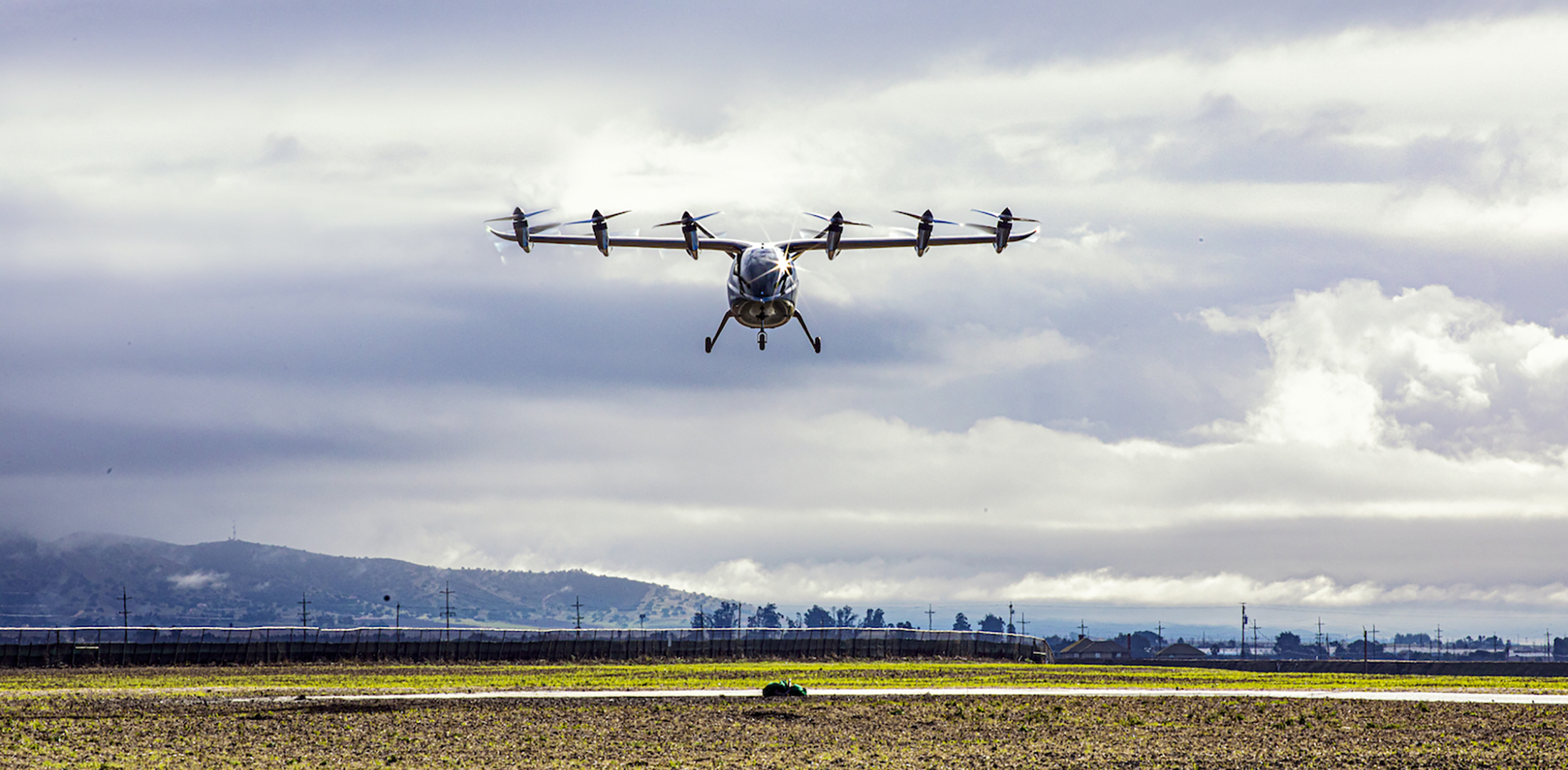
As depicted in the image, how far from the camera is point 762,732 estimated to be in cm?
4581

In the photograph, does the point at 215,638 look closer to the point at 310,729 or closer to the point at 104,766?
the point at 310,729

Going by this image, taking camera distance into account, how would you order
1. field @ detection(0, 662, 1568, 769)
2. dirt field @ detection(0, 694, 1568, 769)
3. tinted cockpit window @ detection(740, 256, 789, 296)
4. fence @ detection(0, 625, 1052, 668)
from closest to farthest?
dirt field @ detection(0, 694, 1568, 769)
field @ detection(0, 662, 1568, 769)
tinted cockpit window @ detection(740, 256, 789, 296)
fence @ detection(0, 625, 1052, 668)

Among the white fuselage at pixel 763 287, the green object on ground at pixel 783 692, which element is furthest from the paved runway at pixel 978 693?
the white fuselage at pixel 763 287

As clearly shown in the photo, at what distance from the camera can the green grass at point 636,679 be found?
220 feet

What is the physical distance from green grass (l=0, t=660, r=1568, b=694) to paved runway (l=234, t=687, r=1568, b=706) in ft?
9.69

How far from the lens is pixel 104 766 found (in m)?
38.5

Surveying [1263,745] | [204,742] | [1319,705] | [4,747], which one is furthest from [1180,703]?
[4,747]

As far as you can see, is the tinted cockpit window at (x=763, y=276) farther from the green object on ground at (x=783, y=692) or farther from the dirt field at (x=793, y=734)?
the green object on ground at (x=783, y=692)

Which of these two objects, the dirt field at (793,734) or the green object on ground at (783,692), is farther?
the green object on ground at (783,692)

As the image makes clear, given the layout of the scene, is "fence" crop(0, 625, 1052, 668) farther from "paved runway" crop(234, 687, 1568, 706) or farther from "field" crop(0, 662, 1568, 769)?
"paved runway" crop(234, 687, 1568, 706)

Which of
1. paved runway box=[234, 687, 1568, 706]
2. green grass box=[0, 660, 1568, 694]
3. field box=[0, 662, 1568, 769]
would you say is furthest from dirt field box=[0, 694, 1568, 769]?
green grass box=[0, 660, 1568, 694]

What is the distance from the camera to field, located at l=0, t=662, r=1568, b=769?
39.9 meters

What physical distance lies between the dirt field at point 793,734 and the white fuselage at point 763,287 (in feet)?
46.0

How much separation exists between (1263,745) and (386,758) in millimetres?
Result: 24985
